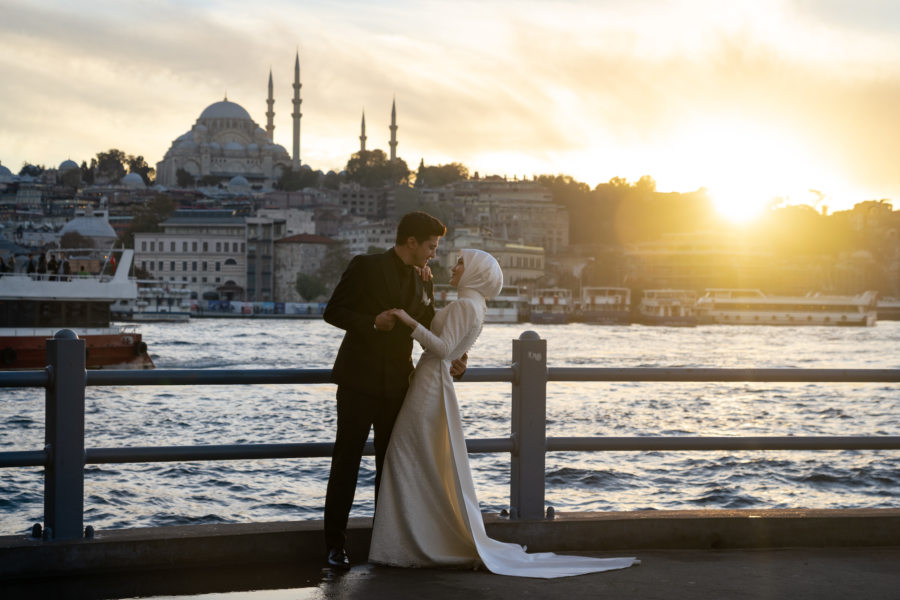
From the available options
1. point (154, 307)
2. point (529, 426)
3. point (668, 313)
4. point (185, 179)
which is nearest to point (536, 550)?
point (529, 426)

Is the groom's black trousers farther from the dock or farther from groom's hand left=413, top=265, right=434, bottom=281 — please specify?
groom's hand left=413, top=265, right=434, bottom=281

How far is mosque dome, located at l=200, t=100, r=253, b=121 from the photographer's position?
560 ft

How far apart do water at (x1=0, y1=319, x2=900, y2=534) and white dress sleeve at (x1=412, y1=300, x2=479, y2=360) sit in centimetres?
580

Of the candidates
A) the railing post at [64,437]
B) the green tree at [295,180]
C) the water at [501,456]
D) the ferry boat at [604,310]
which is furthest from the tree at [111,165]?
the railing post at [64,437]

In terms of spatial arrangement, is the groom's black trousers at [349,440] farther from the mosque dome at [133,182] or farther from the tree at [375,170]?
the mosque dome at [133,182]

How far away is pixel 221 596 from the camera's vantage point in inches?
151

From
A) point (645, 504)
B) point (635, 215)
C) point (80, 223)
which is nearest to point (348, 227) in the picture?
point (635, 215)

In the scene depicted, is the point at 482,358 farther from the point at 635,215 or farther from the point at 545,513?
the point at 635,215

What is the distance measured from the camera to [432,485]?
416 cm

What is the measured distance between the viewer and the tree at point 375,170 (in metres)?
→ 157

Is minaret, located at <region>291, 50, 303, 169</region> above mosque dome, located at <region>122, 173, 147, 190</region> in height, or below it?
above

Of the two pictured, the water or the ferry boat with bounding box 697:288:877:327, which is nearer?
the water

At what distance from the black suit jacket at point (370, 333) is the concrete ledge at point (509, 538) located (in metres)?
0.63

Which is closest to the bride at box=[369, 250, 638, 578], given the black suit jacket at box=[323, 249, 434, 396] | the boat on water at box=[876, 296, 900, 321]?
the black suit jacket at box=[323, 249, 434, 396]
